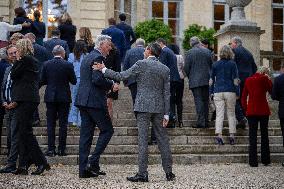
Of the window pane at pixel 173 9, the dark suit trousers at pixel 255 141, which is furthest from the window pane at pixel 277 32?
the dark suit trousers at pixel 255 141

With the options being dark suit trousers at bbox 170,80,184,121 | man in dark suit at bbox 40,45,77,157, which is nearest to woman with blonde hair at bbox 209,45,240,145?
dark suit trousers at bbox 170,80,184,121

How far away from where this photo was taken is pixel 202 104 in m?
12.2

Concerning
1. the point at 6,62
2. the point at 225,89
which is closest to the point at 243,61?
the point at 225,89

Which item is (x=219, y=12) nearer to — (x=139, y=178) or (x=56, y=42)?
(x=56, y=42)

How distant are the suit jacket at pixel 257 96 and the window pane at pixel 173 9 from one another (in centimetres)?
1440

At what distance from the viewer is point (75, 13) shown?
68.1 feet

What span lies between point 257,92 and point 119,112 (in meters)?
3.20

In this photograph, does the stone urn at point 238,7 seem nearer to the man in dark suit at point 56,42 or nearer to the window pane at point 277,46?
the man in dark suit at point 56,42

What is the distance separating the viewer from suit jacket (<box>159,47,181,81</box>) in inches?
463

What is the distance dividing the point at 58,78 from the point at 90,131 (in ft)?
7.13

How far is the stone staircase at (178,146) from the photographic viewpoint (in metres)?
A: 10.5

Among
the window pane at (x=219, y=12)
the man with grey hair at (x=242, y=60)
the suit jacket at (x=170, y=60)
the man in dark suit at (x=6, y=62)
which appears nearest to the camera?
the man in dark suit at (x=6, y=62)

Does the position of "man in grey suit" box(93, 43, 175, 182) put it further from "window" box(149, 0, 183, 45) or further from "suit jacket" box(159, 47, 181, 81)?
"window" box(149, 0, 183, 45)

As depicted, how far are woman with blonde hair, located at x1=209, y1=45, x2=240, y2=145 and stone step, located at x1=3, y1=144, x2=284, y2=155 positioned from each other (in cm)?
25
